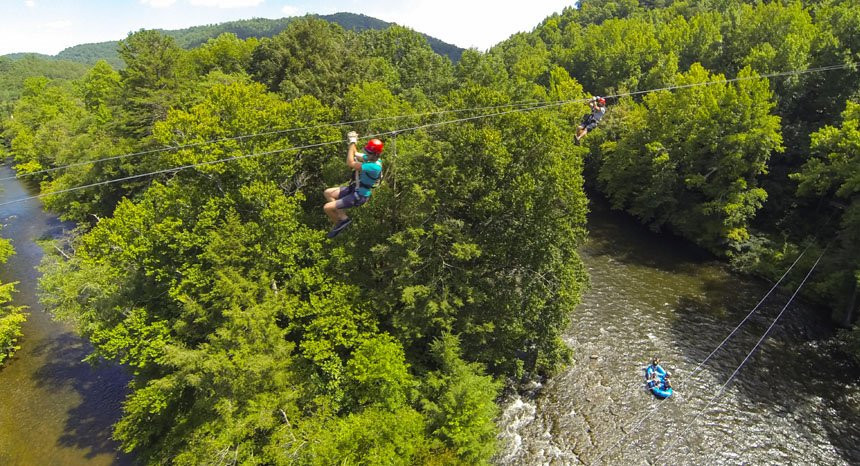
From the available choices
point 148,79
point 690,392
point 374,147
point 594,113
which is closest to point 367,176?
point 374,147

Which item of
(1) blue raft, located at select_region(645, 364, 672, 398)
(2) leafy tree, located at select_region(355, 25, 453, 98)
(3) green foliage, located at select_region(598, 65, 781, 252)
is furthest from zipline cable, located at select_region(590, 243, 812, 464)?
(2) leafy tree, located at select_region(355, 25, 453, 98)

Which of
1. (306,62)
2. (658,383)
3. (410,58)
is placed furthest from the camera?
(410,58)

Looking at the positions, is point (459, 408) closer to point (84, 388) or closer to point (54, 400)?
point (84, 388)

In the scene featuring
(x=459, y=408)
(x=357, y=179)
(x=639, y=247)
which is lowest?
(x=639, y=247)

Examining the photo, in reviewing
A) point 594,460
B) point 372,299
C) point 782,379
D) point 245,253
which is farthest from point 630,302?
point 245,253

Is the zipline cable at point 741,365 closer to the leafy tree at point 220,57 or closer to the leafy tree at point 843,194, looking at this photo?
the leafy tree at point 843,194

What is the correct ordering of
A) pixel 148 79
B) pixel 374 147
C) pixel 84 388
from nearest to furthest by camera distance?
pixel 374 147
pixel 84 388
pixel 148 79
